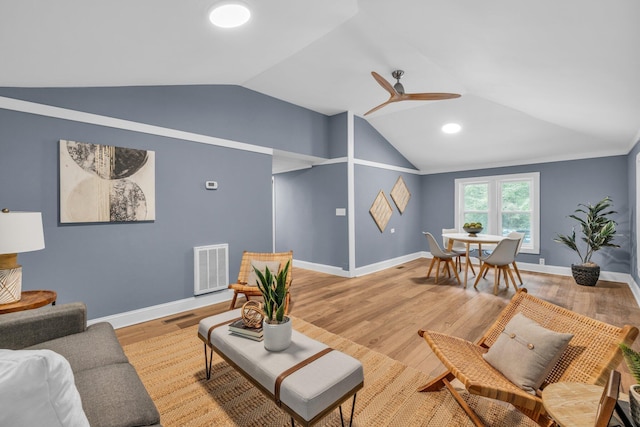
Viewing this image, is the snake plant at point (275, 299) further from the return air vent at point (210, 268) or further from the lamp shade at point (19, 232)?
the return air vent at point (210, 268)

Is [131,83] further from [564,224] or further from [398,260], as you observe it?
[564,224]

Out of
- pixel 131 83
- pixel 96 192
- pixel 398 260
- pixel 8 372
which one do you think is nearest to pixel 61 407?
pixel 8 372

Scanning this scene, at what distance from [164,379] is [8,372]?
61.9 inches

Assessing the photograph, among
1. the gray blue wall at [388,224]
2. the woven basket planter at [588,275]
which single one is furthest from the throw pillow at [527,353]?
the woven basket planter at [588,275]

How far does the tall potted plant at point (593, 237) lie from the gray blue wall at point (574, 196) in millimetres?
165

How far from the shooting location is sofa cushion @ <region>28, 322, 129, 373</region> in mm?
1495

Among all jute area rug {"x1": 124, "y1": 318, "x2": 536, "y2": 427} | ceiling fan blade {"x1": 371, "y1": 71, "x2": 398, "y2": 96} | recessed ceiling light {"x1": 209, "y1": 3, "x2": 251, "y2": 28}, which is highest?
recessed ceiling light {"x1": 209, "y1": 3, "x2": 251, "y2": 28}

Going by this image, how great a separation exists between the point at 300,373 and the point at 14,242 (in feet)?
6.74

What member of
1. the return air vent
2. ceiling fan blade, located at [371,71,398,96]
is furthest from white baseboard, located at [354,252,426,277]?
ceiling fan blade, located at [371,71,398,96]

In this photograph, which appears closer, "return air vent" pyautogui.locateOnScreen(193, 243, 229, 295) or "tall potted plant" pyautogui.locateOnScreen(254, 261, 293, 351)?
"tall potted plant" pyautogui.locateOnScreen(254, 261, 293, 351)

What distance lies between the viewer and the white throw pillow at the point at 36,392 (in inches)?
28.5

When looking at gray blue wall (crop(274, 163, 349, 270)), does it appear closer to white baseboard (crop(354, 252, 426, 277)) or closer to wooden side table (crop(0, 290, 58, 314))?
white baseboard (crop(354, 252, 426, 277))

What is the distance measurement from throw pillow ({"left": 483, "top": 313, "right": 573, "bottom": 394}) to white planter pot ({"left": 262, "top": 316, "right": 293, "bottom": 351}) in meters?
1.21

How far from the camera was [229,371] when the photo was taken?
2160 mm
